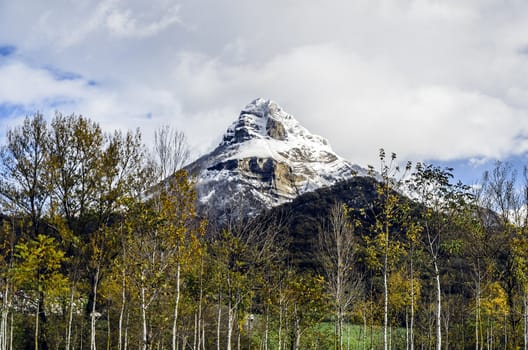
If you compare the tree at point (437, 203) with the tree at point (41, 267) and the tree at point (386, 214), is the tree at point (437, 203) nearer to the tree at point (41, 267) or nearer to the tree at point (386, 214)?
the tree at point (386, 214)

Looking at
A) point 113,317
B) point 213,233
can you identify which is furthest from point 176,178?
point 113,317

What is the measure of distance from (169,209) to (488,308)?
25.6 meters

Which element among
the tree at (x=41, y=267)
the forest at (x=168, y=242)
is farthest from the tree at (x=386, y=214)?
the tree at (x=41, y=267)

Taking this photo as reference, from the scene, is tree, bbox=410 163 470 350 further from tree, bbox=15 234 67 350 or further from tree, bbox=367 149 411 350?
tree, bbox=15 234 67 350

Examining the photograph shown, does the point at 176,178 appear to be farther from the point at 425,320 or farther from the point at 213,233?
the point at 425,320

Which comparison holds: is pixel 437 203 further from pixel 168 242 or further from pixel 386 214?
pixel 168 242

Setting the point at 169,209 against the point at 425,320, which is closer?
the point at 169,209

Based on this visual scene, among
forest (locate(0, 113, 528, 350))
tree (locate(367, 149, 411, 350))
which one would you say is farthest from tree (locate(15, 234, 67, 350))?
tree (locate(367, 149, 411, 350))

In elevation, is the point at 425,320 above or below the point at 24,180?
below

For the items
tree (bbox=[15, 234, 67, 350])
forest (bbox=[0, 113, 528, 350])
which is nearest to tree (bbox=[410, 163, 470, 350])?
forest (bbox=[0, 113, 528, 350])

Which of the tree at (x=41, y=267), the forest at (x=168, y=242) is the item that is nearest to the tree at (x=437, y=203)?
the forest at (x=168, y=242)

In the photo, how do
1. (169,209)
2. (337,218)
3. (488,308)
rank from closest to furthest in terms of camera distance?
(169,209)
(337,218)
(488,308)

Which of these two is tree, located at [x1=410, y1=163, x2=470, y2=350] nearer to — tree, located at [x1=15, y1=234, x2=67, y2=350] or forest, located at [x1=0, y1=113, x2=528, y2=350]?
forest, located at [x1=0, y1=113, x2=528, y2=350]

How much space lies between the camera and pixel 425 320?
43.6 metres
